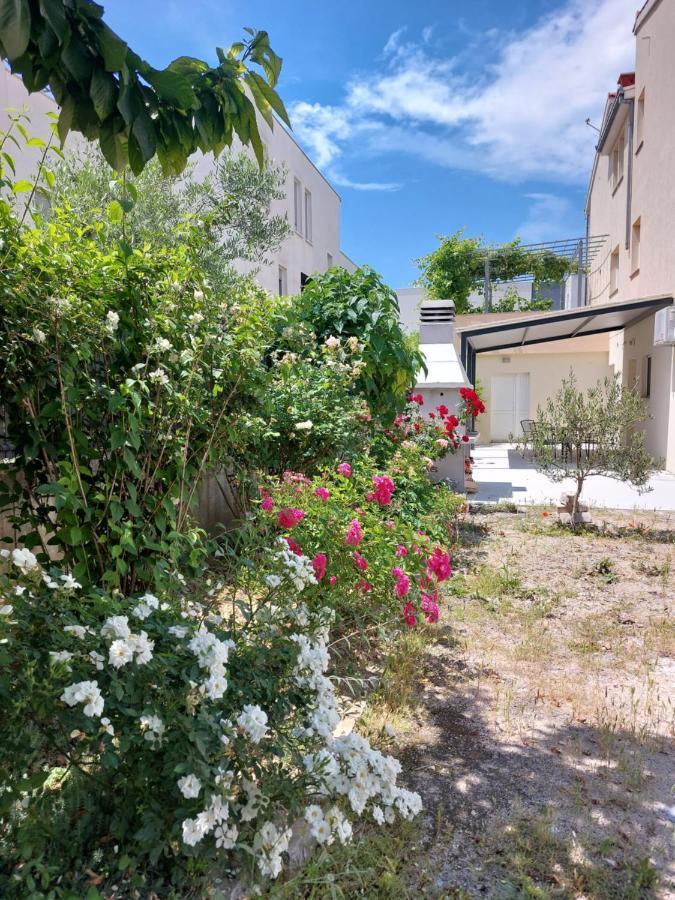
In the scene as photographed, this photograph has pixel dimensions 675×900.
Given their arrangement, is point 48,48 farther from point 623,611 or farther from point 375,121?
point 375,121

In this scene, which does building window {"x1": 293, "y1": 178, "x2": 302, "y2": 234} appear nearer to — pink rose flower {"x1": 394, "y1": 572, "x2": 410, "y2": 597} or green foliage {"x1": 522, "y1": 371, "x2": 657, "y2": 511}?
green foliage {"x1": 522, "y1": 371, "x2": 657, "y2": 511}

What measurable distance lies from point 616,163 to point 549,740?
17.0 meters

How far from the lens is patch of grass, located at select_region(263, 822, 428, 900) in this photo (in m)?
1.67

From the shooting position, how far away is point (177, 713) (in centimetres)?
144

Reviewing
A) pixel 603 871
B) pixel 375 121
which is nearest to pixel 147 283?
pixel 603 871

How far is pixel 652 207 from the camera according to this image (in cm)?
1202

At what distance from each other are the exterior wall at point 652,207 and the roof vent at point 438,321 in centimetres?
446

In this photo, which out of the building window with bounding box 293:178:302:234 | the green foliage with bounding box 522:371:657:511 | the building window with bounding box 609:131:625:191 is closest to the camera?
the green foliage with bounding box 522:371:657:511

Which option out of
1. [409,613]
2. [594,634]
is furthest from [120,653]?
[594,634]

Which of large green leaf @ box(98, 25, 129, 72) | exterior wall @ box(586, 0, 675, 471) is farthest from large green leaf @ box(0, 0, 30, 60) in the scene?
exterior wall @ box(586, 0, 675, 471)

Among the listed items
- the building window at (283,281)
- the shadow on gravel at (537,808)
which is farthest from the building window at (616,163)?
the shadow on gravel at (537,808)

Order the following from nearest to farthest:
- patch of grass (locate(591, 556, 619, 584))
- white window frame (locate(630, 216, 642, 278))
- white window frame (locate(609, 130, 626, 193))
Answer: patch of grass (locate(591, 556, 619, 584)), white window frame (locate(630, 216, 642, 278)), white window frame (locate(609, 130, 626, 193))

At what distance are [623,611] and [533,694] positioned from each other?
1.59 meters

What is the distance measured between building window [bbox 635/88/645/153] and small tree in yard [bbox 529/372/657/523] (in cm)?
883
